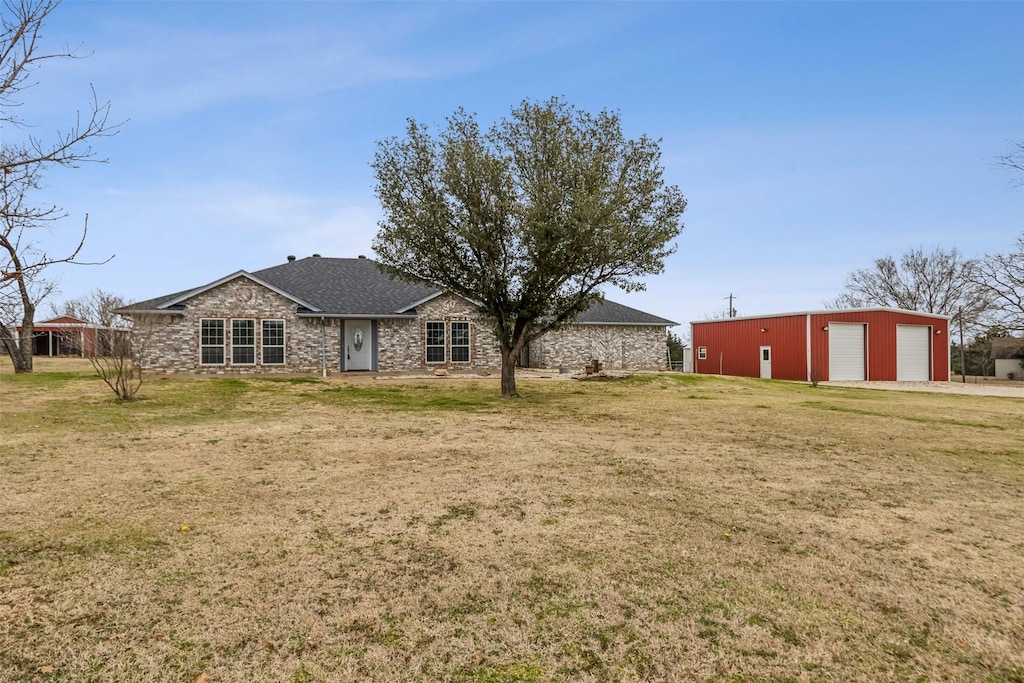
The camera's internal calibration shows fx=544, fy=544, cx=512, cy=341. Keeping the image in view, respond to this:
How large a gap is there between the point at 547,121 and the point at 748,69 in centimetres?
643

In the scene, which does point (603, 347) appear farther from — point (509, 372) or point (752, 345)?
point (509, 372)

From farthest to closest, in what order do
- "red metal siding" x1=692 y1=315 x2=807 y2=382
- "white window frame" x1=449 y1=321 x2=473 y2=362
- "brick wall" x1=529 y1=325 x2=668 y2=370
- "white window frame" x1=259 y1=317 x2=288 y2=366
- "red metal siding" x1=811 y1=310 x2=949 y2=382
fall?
"brick wall" x1=529 y1=325 x2=668 y2=370 → "red metal siding" x1=692 y1=315 x2=807 y2=382 → "red metal siding" x1=811 y1=310 x2=949 y2=382 → "white window frame" x1=449 y1=321 x2=473 y2=362 → "white window frame" x1=259 y1=317 x2=288 y2=366

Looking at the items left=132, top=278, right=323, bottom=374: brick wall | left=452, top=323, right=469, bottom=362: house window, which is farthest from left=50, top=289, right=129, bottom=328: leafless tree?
left=452, top=323, right=469, bottom=362: house window

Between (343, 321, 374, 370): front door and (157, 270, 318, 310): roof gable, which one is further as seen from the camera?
(343, 321, 374, 370): front door

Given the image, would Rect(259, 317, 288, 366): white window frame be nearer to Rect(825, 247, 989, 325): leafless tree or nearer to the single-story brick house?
the single-story brick house

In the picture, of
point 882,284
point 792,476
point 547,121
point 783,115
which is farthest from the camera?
point 882,284

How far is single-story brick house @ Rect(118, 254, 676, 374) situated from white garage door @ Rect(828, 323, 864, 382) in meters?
10.5

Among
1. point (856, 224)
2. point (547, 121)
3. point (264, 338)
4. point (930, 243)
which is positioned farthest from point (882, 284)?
point (264, 338)

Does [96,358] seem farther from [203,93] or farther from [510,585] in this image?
[510,585]

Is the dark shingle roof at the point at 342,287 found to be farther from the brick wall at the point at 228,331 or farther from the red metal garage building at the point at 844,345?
the red metal garage building at the point at 844,345

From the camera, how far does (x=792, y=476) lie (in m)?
7.30

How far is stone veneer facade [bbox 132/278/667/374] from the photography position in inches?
890

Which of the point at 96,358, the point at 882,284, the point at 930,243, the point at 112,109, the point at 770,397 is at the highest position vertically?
the point at 930,243

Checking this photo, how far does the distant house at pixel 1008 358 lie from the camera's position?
37.5 m
